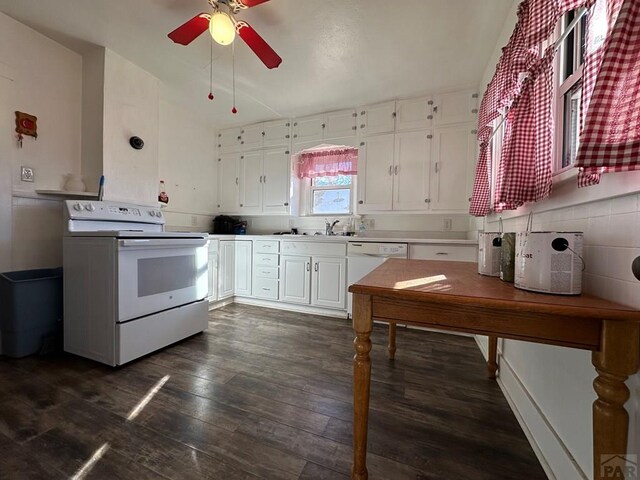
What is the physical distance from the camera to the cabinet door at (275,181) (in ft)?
11.7

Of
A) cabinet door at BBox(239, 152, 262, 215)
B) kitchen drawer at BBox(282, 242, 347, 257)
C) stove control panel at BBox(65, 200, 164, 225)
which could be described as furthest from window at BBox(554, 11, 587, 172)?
cabinet door at BBox(239, 152, 262, 215)

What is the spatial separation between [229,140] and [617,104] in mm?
4007

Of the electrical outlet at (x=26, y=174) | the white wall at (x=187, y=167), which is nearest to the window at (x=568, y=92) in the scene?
the electrical outlet at (x=26, y=174)

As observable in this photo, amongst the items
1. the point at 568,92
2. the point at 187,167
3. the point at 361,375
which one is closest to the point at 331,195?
the point at 187,167

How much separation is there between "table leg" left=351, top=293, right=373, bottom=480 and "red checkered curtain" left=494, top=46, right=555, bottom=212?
0.89m

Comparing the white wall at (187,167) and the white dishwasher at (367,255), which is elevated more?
the white wall at (187,167)

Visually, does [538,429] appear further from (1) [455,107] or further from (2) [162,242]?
(1) [455,107]

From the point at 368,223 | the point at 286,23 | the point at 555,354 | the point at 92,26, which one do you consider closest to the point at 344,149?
the point at 368,223

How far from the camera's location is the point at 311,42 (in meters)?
2.16

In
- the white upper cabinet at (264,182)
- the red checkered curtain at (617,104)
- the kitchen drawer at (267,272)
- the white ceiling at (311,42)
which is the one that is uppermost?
the white ceiling at (311,42)

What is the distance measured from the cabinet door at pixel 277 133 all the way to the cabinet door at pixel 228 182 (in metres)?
0.52

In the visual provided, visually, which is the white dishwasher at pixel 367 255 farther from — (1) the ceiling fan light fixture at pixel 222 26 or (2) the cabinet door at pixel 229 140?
(2) the cabinet door at pixel 229 140

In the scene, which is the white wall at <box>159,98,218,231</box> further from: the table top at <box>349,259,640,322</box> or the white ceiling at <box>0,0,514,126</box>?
the table top at <box>349,259,640,322</box>

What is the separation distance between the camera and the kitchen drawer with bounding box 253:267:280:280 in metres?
3.28
